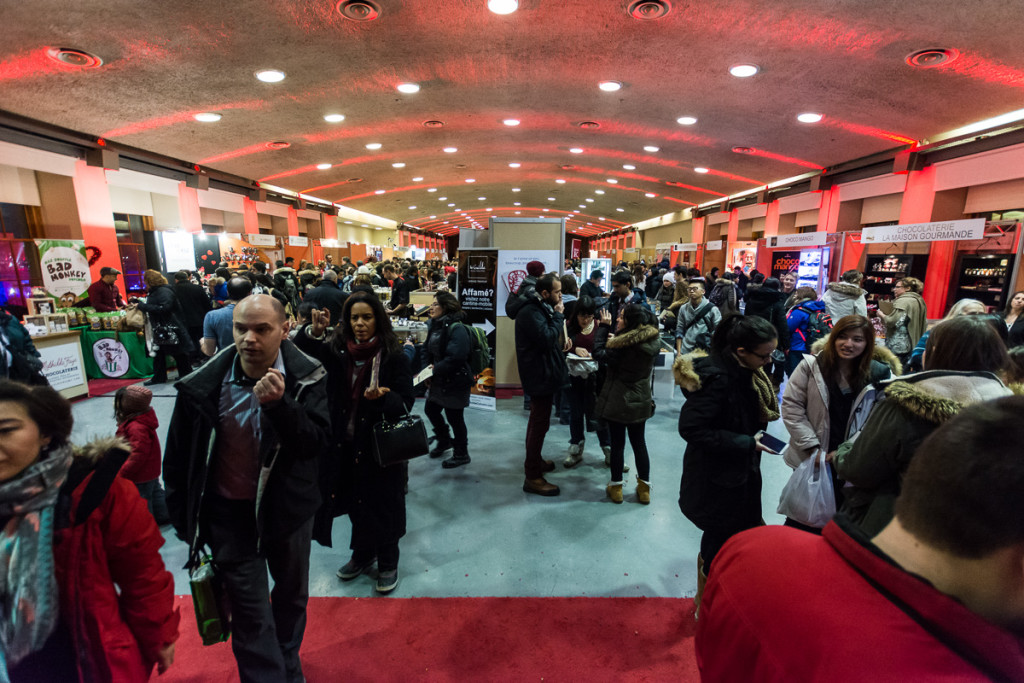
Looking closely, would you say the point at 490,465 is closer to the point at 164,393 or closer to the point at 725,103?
the point at 164,393

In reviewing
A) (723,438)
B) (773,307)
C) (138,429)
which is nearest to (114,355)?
(138,429)

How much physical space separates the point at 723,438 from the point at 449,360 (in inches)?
83.2

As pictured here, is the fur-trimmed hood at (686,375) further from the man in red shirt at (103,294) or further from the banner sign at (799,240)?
the banner sign at (799,240)

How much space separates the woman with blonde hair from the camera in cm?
589

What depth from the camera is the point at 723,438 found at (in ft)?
6.79

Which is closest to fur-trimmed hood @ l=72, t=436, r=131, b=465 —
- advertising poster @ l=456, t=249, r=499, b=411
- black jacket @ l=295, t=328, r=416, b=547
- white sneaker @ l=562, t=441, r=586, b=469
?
black jacket @ l=295, t=328, r=416, b=547

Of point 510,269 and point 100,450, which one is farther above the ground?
point 510,269

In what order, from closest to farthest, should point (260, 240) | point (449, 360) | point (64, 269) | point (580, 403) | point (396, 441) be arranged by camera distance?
1. point (396, 441)
2. point (449, 360)
3. point (580, 403)
4. point (64, 269)
5. point (260, 240)

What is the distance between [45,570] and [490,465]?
3220 millimetres

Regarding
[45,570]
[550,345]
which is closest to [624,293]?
[550,345]

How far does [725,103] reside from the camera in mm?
6688

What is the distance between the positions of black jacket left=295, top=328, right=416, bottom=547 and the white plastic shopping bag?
77.5 inches

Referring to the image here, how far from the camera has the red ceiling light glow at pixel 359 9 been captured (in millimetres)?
4082

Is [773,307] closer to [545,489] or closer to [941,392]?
[545,489]
